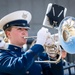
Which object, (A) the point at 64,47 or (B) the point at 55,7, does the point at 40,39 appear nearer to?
(A) the point at 64,47

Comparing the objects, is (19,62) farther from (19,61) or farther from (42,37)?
(42,37)

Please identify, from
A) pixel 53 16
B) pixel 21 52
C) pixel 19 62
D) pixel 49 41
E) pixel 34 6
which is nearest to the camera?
pixel 19 62

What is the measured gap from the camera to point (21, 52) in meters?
2.28

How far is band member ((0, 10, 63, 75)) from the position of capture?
2049 millimetres

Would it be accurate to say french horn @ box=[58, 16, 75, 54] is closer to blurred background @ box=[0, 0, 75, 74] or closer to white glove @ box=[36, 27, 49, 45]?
white glove @ box=[36, 27, 49, 45]

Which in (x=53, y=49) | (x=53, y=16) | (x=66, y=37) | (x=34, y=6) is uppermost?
(x=53, y=16)

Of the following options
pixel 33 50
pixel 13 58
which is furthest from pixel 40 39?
pixel 13 58

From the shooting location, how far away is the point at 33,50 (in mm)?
2074

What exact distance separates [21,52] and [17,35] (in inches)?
6.2

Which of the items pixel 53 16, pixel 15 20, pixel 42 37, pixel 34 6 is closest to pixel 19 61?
pixel 42 37

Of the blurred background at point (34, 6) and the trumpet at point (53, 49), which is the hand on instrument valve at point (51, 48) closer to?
the trumpet at point (53, 49)

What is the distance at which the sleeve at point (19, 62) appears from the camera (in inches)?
80.0

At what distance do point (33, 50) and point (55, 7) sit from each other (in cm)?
59

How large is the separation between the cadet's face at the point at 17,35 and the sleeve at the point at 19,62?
124 millimetres
